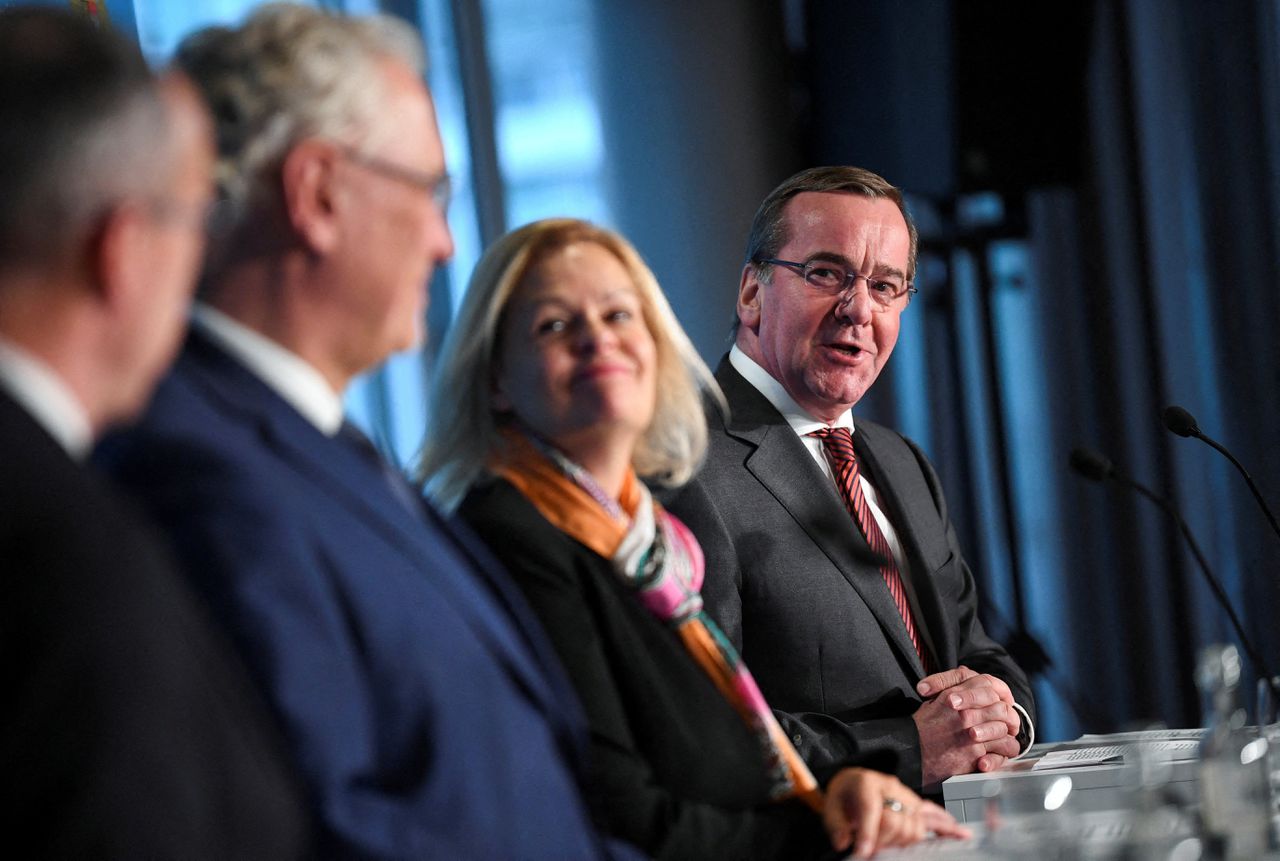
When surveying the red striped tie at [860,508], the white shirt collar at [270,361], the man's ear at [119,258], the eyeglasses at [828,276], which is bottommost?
the red striped tie at [860,508]

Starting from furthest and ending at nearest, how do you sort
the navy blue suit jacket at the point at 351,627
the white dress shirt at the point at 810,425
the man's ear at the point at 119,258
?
the white dress shirt at the point at 810,425 < the navy blue suit jacket at the point at 351,627 < the man's ear at the point at 119,258

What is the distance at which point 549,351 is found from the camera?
1.83m

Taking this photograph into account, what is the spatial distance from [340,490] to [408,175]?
34 centimetres

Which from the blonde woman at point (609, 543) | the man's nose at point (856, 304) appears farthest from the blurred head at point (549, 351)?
the man's nose at point (856, 304)

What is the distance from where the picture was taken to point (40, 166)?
102 centimetres

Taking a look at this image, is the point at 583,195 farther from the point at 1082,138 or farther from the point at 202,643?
the point at 202,643

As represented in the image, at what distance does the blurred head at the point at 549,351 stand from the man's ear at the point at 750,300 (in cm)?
110

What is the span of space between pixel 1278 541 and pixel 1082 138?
4.96ft

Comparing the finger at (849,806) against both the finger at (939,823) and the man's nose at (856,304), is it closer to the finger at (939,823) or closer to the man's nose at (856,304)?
the finger at (939,823)

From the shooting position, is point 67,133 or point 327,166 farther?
point 327,166

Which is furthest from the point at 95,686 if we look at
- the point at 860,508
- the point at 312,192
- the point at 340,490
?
the point at 860,508

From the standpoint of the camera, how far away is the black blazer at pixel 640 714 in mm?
1743

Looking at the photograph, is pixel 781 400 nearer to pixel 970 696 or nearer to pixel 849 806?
pixel 970 696

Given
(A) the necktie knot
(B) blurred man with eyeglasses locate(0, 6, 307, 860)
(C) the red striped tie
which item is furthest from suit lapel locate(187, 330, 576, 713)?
(A) the necktie knot
